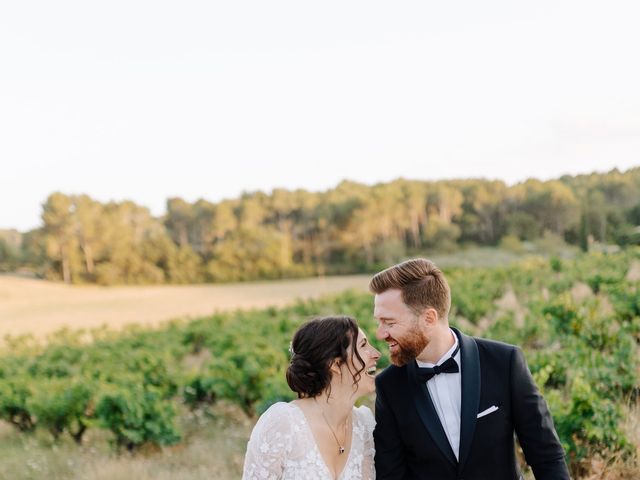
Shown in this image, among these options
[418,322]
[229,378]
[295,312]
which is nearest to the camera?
[418,322]

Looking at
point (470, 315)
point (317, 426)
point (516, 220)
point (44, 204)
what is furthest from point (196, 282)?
point (317, 426)

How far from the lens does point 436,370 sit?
2.57 meters

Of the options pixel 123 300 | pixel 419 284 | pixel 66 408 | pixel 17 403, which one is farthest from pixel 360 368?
pixel 123 300

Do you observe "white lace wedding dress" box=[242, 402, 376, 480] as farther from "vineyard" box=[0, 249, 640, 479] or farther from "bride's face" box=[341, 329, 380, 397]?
"vineyard" box=[0, 249, 640, 479]

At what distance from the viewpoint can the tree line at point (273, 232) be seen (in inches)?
2479

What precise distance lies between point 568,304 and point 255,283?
56.6m

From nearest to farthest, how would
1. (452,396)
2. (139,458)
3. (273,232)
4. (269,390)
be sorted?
(452,396) < (139,458) < (269,390) < (273,232)

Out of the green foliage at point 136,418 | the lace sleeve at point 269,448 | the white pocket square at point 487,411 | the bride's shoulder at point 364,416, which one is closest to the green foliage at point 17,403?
the green foliage at point 136,418

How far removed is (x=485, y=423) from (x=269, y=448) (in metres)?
0.98

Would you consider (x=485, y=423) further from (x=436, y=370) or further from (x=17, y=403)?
(x=17, y=403)

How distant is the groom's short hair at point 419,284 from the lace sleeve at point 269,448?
0.81 meters

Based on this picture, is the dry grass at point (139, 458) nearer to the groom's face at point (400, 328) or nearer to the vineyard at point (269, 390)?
the vineyard at point (269, 390)

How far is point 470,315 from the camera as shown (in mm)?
14031

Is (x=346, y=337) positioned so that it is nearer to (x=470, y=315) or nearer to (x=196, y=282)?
(x=470, y=315)
